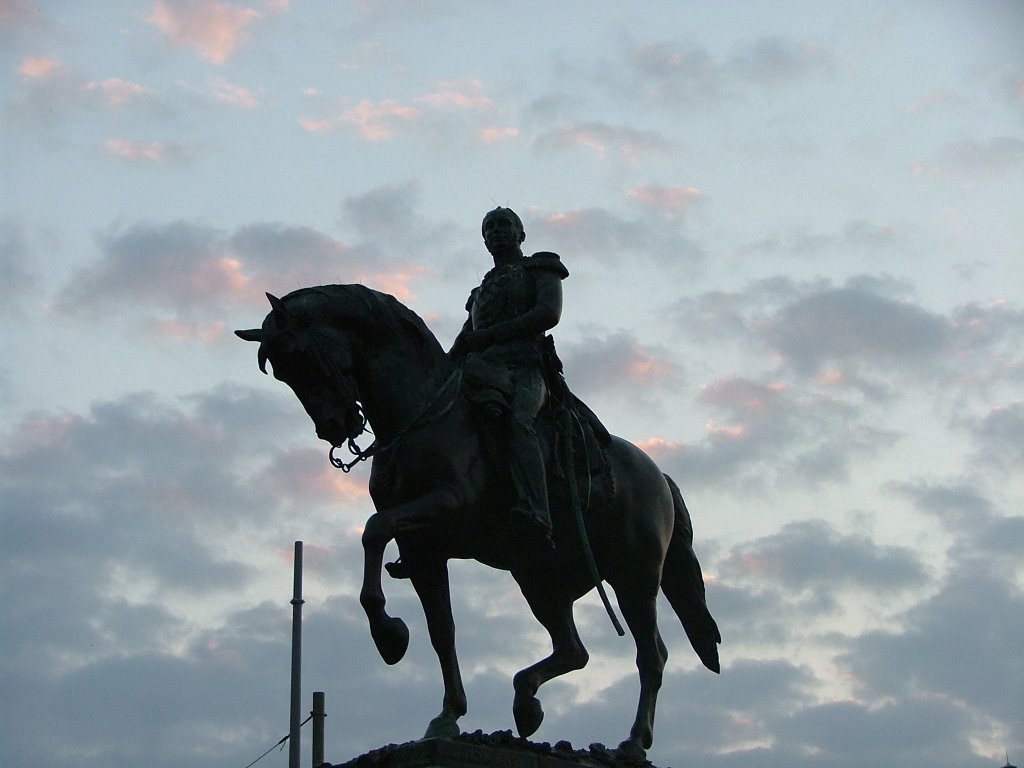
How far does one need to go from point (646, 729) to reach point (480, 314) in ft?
12.0

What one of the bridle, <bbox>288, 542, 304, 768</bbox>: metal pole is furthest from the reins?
<bbox>288, 542, 304, 768</bbox>: metal pole

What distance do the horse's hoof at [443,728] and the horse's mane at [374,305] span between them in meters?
2.88

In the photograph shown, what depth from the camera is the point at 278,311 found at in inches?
504

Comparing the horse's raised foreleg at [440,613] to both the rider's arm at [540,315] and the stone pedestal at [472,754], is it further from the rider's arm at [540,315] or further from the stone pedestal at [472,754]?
the rider's arm at [540,315]

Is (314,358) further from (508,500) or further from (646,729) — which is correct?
(646,729)

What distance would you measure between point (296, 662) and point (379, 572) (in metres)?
12.9

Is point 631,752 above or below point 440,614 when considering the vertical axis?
below

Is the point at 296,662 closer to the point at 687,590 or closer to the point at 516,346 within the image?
the point at 687,590

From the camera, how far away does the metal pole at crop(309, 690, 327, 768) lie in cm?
2481

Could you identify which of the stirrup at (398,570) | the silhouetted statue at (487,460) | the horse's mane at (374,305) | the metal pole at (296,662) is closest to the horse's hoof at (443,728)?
the silhouetted statue at (487,460)

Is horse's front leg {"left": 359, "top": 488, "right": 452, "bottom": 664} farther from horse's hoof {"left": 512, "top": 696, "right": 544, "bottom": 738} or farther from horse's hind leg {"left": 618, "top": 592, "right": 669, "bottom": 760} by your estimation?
horse's hind leg {"left": 618, "top": 592, "right": 669, "bottom": 760}

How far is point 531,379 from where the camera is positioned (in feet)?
45.2

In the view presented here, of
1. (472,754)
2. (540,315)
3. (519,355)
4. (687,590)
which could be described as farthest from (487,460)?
(687,590)

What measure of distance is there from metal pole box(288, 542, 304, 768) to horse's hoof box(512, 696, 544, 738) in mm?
11184
